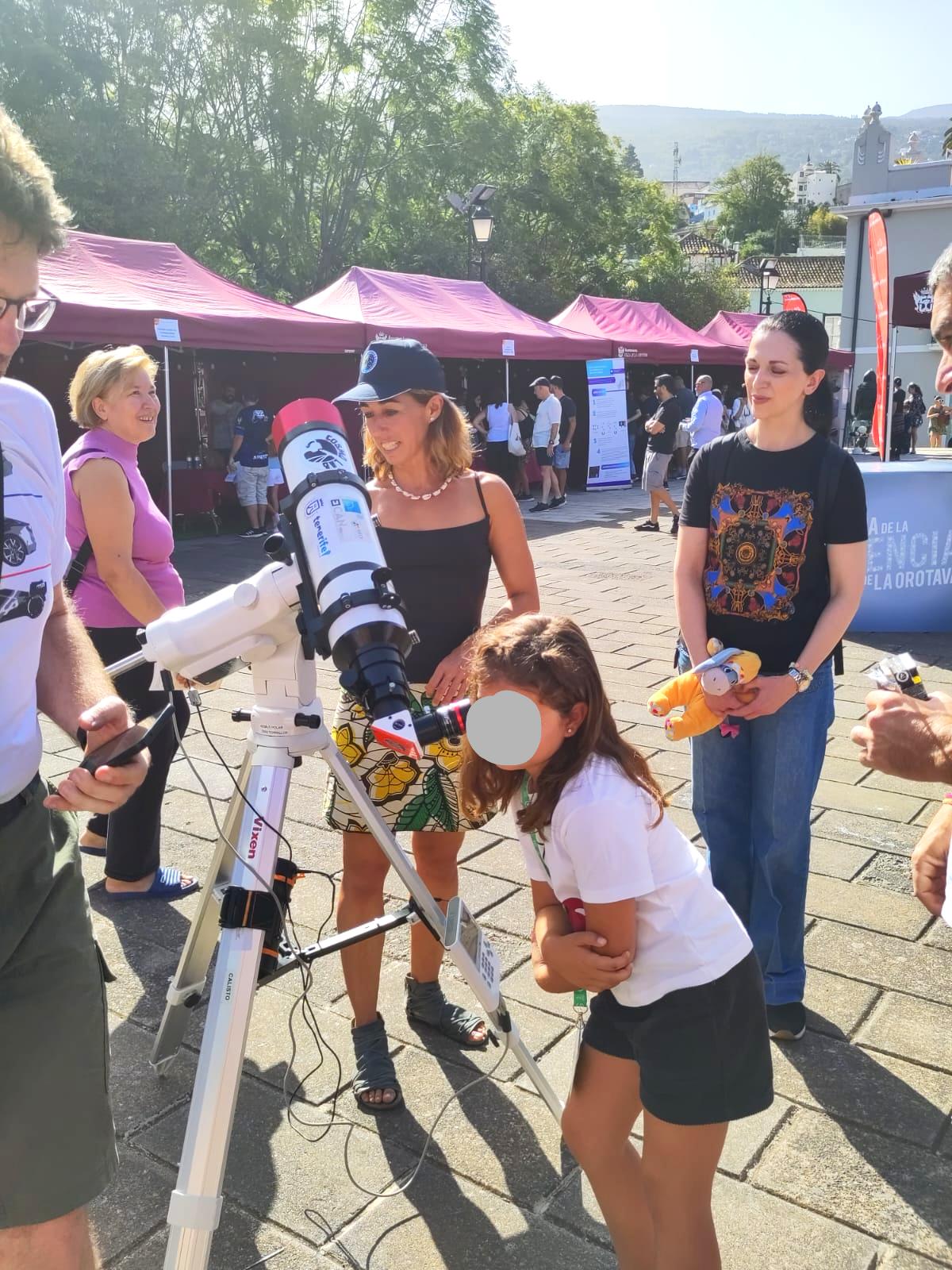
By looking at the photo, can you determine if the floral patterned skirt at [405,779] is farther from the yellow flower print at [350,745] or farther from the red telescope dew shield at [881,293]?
the red telescope dew shield at [881,293]

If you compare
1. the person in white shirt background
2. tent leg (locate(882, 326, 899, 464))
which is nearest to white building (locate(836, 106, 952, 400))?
the person in white shirt background

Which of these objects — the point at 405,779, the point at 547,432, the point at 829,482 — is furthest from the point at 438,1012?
the point at 547,432

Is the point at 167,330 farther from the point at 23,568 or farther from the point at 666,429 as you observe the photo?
the point at 23,568

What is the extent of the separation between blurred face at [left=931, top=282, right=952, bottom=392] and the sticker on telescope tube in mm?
959

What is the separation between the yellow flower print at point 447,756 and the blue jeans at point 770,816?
726 millimetres

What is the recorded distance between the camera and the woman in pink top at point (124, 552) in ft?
10.8

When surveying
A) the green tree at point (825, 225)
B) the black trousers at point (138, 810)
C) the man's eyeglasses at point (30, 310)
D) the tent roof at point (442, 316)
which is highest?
the green tree at point (825, 225)

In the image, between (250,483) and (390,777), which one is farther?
(250,483)

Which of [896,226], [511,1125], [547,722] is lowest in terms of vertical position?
[511,1125]

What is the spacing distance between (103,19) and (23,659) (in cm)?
2688

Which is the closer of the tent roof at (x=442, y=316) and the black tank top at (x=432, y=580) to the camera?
the black tank top at (x=432, y=580)

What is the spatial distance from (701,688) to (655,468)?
994cm

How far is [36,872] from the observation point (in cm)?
159

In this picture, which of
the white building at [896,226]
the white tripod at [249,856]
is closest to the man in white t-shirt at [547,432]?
the white tripod at [249,856]
